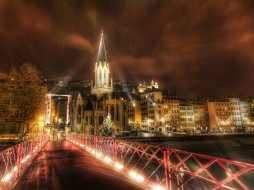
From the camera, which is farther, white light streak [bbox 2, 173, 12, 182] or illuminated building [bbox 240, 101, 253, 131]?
illuminated building [bbox 240, 101, 253, 131]

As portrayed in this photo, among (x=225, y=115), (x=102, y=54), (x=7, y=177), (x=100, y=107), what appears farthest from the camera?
(x=225, y=115)

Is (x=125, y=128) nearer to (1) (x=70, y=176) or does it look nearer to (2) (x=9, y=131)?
(2) (x=9, y=131)

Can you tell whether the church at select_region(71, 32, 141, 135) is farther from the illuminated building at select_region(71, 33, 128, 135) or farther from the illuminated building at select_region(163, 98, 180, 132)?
the illuminated building at select_region(163, 98, 180, 132)

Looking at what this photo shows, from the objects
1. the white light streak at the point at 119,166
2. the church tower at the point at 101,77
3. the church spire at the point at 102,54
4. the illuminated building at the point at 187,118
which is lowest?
the white light streak at the point at 119,166

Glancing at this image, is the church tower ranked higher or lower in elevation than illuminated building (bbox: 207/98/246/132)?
higher

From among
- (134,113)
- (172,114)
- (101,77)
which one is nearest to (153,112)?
(134,113)

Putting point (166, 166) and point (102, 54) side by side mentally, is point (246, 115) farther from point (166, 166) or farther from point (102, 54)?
point (166, 166)

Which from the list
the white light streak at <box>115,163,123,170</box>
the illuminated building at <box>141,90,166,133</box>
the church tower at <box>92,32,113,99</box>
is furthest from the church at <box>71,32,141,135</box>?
the white light streak at <box>115,163,123,170</box>

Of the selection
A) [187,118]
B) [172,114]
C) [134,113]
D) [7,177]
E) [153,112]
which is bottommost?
[7,177]

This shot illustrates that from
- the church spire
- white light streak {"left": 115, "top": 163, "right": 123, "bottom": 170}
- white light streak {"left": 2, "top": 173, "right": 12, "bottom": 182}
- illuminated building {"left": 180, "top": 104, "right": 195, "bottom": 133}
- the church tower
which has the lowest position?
white light streak {"left": 115, "top": 163, "right": 123, "bottom": 170}

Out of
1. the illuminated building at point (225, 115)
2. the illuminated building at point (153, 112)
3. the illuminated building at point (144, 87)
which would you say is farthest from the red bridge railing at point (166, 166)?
the illuminated building at point (144, 87)

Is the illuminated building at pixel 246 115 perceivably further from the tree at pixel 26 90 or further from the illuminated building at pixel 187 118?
the tree at pixel 26 90

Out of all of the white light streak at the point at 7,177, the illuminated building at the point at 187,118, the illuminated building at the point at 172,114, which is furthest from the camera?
the illuminated building at the point at 187,118

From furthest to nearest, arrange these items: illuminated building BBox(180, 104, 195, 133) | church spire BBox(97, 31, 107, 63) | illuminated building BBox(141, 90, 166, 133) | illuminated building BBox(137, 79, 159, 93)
Answer: illuminated building BBox(137, 79, 159, 93), illuminated building BBox(180, 104, 195, 133), church spire BBox(97, 31, 107, 63), illuminated building BBox(141, 90, 166, 133)
